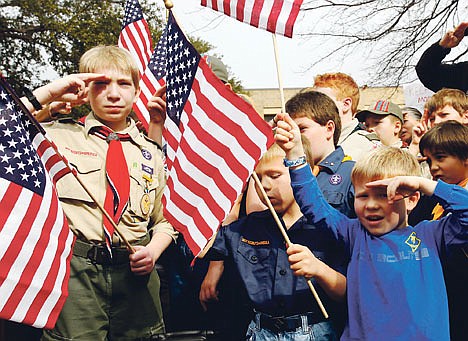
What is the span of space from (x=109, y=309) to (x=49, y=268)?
49cm

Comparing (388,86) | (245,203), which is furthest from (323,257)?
(388,86)

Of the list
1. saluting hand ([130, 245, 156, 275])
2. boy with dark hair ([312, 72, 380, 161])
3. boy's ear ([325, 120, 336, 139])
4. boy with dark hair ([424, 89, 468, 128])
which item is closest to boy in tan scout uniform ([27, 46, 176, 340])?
saluting hand ([130, 245, 156, 275])

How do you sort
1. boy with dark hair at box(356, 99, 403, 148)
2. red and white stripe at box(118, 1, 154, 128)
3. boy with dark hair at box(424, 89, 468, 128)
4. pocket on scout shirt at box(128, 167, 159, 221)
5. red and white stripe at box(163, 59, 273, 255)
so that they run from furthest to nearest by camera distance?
boy with dark hair at box(356, 99, 403, 148)
red and white stripe at box(118, 1, 154, 128)
boy with dark hair at box(424, 89, 468, 128)
pocket on scout shirt at box(128, 167, 159, 221)
red and white stripe at box(163, 59, 273, 255)

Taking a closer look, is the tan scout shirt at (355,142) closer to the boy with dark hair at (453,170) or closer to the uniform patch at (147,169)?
the boy with dark hair at (453,170)

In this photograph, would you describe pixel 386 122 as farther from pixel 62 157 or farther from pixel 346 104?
pixel 62 157

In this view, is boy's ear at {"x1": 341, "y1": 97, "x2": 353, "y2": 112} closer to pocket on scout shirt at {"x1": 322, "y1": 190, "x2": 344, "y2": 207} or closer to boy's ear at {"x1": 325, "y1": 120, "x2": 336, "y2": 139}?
boy's ear at {"x1": 325, "y1": 120, "x2": 336, "y2": 139}

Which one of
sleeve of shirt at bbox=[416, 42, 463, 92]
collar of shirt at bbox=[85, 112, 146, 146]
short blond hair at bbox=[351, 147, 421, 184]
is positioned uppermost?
sleeve of shirt at bbox=[416, 42, 463, 92]

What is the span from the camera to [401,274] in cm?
279

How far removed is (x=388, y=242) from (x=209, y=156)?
0.94 metres

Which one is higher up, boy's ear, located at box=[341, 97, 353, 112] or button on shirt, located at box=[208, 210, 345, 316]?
boy's ear, located at box=[341, 97, 353, 112]

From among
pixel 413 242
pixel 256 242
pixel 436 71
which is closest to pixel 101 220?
pixel 256 242

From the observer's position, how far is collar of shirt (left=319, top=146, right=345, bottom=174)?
3613 millimetres

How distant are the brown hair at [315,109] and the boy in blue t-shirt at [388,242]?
0.77 m

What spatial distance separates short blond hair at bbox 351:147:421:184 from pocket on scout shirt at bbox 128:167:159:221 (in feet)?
3.62
